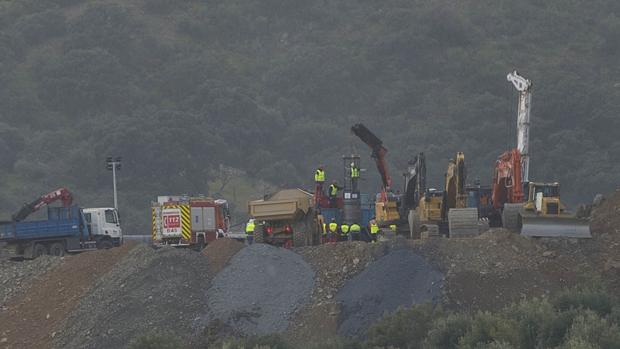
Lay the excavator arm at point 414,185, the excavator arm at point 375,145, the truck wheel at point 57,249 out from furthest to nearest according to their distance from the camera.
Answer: the truck wheel at point 57,249, the excavator arm at point 375,145, the excavator arm at point 414,185

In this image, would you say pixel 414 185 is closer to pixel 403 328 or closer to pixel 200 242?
pixel 200 242

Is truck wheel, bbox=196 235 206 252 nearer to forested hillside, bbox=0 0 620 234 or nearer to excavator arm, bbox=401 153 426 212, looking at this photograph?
excavator arm, bbox=401 153 426 212

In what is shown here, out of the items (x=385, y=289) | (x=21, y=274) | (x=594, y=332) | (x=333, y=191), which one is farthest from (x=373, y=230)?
(x=594, y=332)

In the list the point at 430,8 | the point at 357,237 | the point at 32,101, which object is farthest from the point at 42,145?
the point at 357,237

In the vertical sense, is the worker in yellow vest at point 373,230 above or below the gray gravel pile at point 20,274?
above

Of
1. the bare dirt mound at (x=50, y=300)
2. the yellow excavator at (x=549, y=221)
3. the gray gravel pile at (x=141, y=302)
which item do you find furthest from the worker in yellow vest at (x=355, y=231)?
the bare dirt mound at (x=50, y=300)

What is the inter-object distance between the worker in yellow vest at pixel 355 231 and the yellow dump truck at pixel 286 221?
3.82 ft

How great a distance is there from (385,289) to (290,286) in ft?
9.69

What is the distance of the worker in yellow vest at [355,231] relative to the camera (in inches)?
1746

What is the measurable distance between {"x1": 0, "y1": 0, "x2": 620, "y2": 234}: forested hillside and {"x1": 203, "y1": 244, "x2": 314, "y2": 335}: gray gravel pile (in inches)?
2096

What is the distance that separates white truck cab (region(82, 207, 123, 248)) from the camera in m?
51.2

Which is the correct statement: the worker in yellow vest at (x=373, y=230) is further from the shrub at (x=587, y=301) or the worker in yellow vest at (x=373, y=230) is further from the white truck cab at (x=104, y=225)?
the shrub at (x=587, y=301)

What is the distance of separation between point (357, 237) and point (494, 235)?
9.15 metres

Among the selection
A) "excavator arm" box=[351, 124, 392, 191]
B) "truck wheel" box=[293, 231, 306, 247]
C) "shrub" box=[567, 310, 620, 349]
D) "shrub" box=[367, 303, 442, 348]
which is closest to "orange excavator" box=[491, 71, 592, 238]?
"excavator arm" box=[351, 124, 392, 191]
